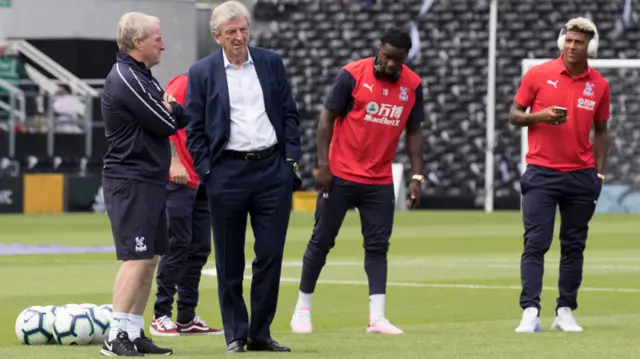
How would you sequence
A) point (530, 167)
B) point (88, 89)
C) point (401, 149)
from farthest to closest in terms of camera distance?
1. point (401, 149)
2. point (88, 89)
3. point (530, 167)

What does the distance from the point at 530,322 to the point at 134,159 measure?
317 centimetres

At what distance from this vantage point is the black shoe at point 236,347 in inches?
340

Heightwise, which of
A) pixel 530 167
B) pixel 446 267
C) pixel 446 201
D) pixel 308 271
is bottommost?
pixel 446 201

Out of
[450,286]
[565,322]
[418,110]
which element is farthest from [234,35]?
[450,286]

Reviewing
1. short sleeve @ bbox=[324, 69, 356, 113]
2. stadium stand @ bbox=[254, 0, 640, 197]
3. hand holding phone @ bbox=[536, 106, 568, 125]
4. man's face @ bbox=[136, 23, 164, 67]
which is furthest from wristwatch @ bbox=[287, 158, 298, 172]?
stadium stand @ bbox=[254, 0, 640, 197]

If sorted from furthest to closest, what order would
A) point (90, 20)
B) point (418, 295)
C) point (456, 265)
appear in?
point (90, 20) → point (456, 265) → point (418, 295)

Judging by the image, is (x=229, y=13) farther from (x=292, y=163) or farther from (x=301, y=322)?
(x=301, y=322)

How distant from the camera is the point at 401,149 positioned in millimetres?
39156

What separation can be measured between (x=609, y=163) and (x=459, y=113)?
6.95 m

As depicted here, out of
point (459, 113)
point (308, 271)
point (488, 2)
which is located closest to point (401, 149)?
point (459, 113)

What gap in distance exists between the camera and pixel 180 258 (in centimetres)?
1052

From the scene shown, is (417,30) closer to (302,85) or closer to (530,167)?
(302,85)

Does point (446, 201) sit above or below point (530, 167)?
below

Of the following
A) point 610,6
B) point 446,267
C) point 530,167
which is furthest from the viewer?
point 610,6
